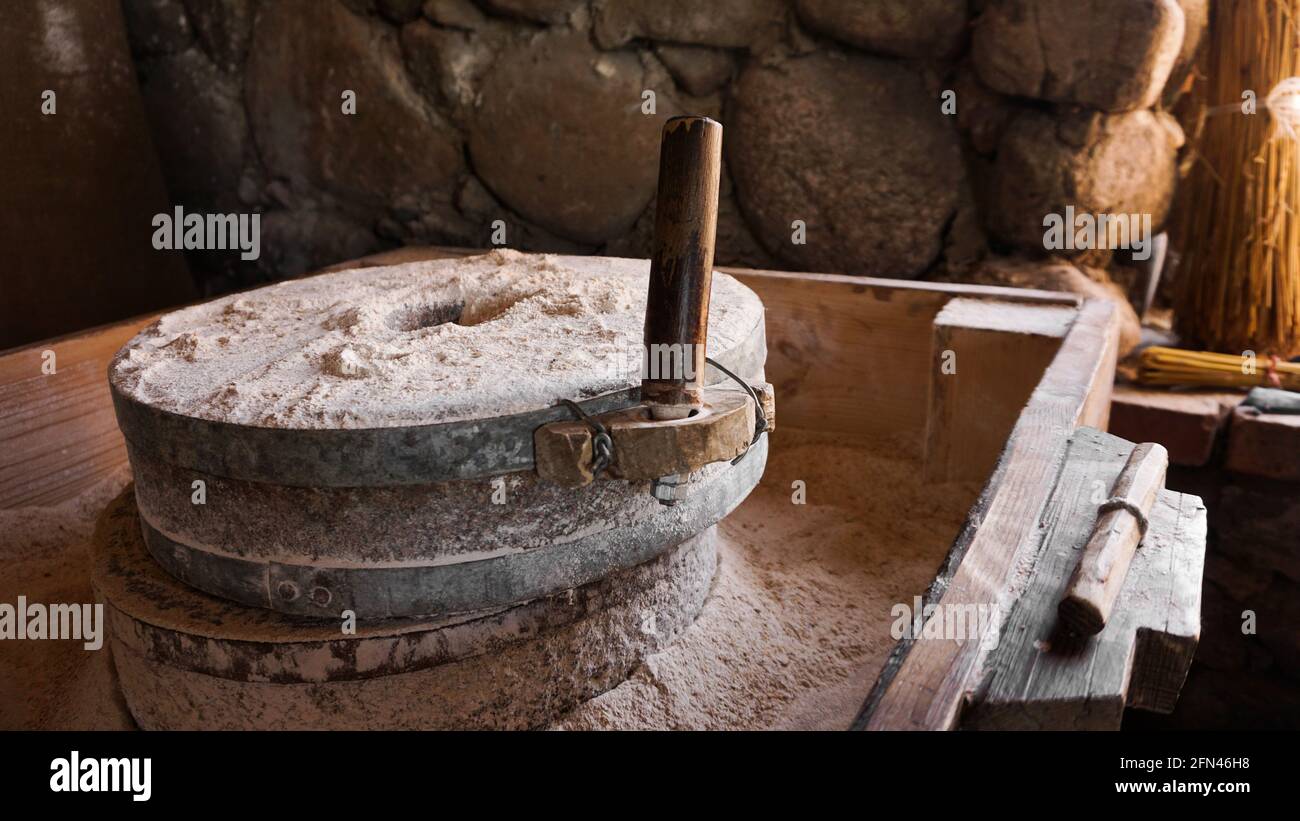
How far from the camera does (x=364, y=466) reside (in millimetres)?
1301

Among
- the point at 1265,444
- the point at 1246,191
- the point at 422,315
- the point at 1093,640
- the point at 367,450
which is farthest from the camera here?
the point at 1246,191

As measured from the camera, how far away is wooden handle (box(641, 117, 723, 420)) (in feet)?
3.97

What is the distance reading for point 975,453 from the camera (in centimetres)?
235

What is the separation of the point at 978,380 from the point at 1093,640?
1.21 m

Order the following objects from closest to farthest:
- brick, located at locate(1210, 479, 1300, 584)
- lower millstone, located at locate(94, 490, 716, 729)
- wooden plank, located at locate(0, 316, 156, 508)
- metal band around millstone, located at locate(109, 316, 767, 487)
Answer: metal band around millstone, located at locate(109, 316, 767, 487), lower millstone, located at locate(94, 490, 716, 729), wooden plank, located at locate(0, 316, 156, 508), brick, located at locate(1210, 479, 1300, 584)

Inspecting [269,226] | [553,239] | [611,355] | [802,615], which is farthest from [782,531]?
[269,226]

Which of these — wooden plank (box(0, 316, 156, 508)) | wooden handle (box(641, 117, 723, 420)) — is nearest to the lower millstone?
wooden handle (box(641, 117, 723, 420))

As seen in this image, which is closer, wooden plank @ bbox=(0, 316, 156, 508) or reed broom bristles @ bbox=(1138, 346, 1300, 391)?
wooden plank @ bbox=(0, 316, 156, 508)

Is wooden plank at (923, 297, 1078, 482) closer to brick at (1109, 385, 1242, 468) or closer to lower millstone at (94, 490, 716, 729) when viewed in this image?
brick at (1109, 385, 1242, 468)

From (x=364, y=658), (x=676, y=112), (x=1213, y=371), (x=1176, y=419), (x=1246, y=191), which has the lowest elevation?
(x=364, y=658)

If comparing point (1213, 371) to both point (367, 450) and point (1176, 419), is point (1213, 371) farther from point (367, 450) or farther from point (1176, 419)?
point (367, 450)

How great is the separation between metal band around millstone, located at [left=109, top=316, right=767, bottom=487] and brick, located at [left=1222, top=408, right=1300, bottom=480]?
2.06 meters

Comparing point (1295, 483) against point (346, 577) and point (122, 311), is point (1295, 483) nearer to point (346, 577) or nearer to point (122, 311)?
point (346, 577)

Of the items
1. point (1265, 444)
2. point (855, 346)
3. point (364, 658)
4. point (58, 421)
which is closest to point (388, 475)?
point (364, 658)
